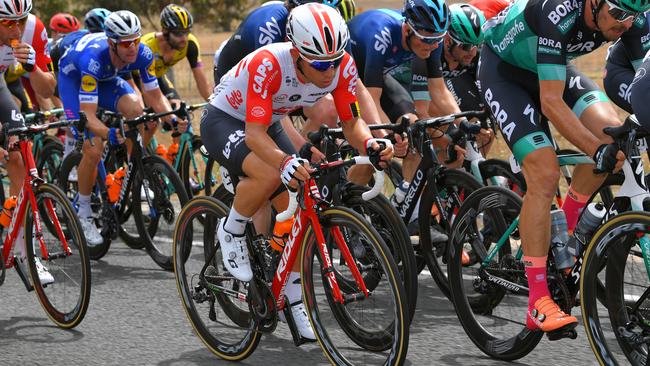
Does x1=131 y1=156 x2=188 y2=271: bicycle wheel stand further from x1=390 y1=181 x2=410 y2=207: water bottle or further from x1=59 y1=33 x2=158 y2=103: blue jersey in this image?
x1=390 y1=181 x2=410 y2=207: water bottle

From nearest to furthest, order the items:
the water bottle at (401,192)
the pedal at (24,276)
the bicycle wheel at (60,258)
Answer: the bicycle wheel at (60,258) < the pedal at (24,276) < the water bottle at (401,192)

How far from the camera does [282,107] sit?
19.3 feet

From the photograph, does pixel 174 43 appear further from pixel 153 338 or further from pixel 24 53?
pixel 153 338

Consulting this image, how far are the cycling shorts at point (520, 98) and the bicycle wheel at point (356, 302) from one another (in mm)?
1019

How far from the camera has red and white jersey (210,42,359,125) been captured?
555 centimetres

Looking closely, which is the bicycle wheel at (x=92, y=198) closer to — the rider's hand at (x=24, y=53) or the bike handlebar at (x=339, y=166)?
the rider's hand at (x=24, y=53)

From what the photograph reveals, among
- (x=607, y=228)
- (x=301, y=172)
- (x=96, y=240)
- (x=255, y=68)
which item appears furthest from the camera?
(x=96, y=240)

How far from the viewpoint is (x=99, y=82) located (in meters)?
9.35

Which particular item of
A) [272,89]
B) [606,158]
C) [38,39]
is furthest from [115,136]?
[606,158]

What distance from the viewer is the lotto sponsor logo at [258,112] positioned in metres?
5.52

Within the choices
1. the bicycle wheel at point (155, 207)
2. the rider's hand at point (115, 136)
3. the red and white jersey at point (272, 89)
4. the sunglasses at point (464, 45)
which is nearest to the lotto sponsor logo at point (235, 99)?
the red and white jersey at point (272, 89)

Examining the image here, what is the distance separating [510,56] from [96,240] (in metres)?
4.32

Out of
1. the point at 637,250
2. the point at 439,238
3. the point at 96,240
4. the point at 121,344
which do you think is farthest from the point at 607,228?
the point at 96,240

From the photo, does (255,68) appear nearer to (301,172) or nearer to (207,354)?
(301,172)
